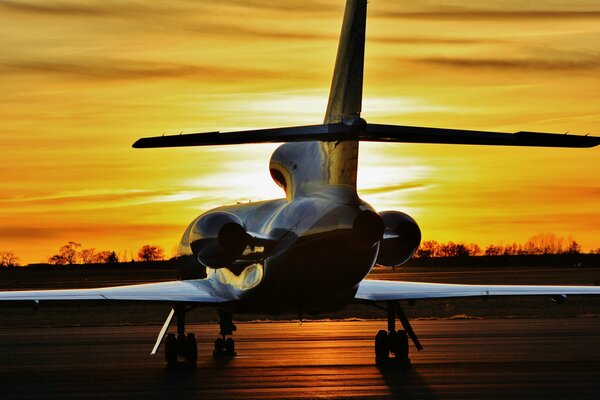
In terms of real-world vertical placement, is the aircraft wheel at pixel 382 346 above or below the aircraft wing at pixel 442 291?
below

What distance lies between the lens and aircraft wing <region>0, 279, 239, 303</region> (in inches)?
986

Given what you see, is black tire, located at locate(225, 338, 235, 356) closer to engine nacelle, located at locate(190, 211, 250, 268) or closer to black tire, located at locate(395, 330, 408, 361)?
engine nacelle, located at locate(190, 211, 250, 268)

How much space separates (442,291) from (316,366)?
461cm

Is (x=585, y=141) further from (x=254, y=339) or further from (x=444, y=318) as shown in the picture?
(x=444, y=318)

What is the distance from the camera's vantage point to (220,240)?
79.8 feet

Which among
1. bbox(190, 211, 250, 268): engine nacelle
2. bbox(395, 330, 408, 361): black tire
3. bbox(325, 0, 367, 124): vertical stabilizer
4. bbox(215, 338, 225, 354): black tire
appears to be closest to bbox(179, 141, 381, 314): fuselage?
bbox(190, 211, 250, 268): engine nacelle

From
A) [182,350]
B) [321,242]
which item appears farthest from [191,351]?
[321,242]

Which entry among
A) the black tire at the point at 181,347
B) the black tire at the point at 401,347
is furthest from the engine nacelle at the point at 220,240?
the black tire at the point at 401,347

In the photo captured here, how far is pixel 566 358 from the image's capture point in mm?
24875

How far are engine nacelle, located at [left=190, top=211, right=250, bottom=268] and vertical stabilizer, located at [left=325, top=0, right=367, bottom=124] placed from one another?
296cm

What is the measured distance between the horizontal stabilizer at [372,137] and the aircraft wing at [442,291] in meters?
5.96

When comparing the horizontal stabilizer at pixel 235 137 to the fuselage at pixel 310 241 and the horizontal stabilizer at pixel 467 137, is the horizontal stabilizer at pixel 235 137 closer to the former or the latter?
the horizontal stabilizer at pixel 467 137

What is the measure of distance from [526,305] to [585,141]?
34922mm

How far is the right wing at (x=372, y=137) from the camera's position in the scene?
1828cm
